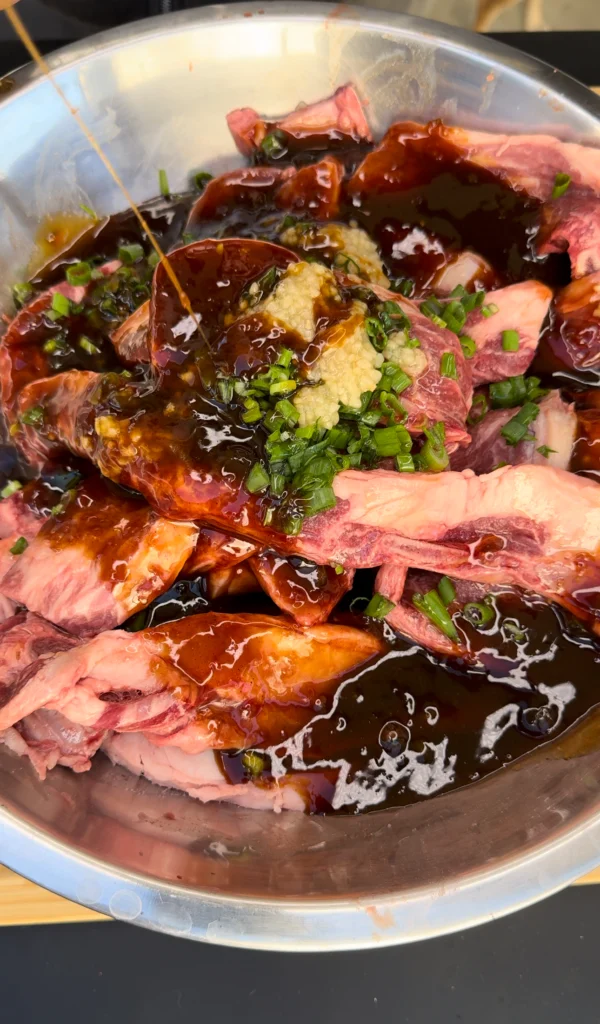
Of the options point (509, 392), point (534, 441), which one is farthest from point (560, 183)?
point (534, 441)

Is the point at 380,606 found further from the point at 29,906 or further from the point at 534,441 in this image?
the point at 29,906

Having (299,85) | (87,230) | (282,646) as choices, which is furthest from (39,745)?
(299,85)

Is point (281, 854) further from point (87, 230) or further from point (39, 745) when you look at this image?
point (87, 230)

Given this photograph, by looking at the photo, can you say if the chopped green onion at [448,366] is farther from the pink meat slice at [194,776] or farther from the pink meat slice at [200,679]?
the pink meat slice at [194,776]

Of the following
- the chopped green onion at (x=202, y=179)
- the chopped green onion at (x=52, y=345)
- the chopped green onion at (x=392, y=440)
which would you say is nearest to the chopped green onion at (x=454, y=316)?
the chopped green onion at (x=392, y=440)

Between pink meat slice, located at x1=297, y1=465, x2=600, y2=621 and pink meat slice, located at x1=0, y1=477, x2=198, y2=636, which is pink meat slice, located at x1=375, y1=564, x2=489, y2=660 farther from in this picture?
pink meat slice, located at x1=0, y1=477, x2=198, y2=636

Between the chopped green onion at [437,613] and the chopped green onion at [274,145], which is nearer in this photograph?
the chopped green onion at [437,613]

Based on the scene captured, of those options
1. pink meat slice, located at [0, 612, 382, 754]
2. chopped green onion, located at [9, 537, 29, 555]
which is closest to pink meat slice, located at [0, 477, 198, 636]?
chopped green onion, located at [9, 537, 29, 555]
